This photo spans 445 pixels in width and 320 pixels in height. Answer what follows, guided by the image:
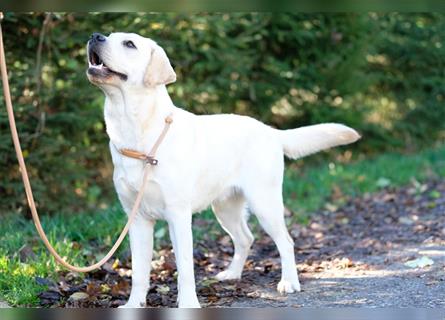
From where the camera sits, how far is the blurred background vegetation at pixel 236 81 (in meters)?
7.68

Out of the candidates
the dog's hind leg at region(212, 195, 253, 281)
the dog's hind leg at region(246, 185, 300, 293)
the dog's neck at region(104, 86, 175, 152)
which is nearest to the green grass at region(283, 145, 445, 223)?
the dog's hind leg at region(212, 195, 253, 281)

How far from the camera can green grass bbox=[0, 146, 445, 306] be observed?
5422 millimetres

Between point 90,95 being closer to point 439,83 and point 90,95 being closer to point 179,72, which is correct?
point 179,72

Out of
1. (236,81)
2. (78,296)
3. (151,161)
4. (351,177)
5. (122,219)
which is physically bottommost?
(78,296)

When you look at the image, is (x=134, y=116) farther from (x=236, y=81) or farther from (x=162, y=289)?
(x=236, y=81)

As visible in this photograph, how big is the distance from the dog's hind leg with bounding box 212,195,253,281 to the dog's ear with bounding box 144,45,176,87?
137 centimetres

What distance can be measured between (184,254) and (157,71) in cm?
102

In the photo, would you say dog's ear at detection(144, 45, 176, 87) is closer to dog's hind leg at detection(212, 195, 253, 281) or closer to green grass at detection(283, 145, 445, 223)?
dog's hind leg at detection(212, 195, 253, 281)

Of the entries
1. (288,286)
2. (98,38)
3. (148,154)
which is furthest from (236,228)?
(98,38)

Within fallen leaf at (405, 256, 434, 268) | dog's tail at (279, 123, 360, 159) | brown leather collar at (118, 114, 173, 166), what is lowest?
fallen leaf at (405, 256, 434, 268)

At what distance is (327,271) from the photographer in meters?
5.94

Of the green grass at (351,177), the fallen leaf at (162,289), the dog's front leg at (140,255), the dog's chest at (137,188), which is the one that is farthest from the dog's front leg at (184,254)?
the green grass at (351,177)

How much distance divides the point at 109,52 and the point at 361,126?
728 centimetres

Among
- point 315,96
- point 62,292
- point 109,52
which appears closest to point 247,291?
point 62,292
